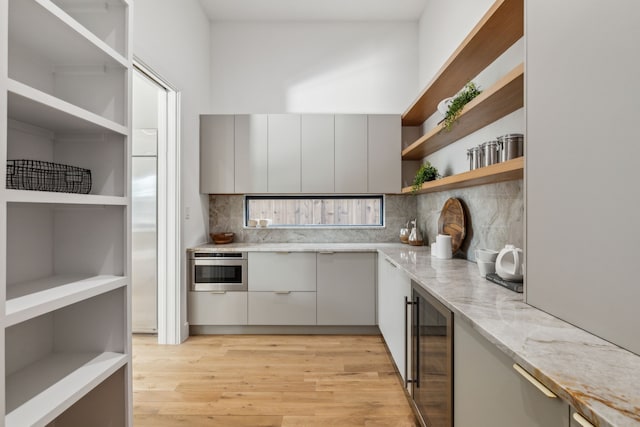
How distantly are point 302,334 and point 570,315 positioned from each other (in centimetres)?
271

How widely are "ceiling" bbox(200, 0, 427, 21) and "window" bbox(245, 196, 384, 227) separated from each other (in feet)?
6.54

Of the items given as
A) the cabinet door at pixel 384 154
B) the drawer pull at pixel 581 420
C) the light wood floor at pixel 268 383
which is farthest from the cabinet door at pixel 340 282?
the drawer pull at pixel 581 420

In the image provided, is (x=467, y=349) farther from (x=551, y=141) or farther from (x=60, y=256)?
(x=60, y=256)

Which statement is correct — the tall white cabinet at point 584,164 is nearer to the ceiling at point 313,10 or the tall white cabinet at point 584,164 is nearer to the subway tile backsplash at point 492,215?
the subway tile backsplash at point 492,215

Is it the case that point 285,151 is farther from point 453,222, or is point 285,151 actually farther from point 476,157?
point 476,157

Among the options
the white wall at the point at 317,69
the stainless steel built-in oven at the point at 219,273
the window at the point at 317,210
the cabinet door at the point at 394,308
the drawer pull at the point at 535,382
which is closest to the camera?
the drawer pull at the point at 535,382

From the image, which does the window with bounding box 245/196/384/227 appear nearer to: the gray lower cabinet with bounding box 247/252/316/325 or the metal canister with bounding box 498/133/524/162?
the gray lower cabinet with bounding box 247/252/316/325

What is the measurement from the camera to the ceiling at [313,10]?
3.56 metres

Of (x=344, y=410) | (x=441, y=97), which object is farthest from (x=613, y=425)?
(x=441, y=97)

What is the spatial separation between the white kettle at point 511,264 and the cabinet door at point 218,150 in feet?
9.11

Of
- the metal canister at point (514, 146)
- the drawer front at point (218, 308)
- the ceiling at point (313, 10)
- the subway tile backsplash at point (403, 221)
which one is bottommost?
the drawer front at point (218, 308)

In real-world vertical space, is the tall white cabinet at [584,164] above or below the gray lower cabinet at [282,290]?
above

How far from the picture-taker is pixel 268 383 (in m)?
2.46

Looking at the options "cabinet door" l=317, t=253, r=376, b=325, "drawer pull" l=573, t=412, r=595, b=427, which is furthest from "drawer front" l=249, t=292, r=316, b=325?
"drawer pull" l=573, t=412, r=595, b=427
